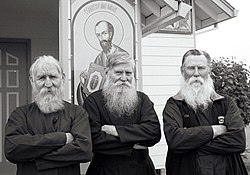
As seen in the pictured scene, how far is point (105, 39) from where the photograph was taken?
428cm

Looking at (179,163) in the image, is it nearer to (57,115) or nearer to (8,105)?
Answer: (57,115)

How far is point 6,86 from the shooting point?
666cm

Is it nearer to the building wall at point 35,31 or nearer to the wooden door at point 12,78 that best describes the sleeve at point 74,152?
the wooden door at point 12,78

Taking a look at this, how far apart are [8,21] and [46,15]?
651 mm

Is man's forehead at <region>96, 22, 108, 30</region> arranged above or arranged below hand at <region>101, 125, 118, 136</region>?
above

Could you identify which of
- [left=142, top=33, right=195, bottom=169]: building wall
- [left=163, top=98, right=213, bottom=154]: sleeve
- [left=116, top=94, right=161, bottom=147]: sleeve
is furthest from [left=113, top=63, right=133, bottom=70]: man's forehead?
[left=142, top=33, right=195, bottom=169]: building wall

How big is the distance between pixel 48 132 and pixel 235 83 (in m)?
6.40

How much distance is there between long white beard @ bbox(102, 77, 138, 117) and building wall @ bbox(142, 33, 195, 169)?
3453 mm

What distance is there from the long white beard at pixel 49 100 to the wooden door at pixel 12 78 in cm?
364

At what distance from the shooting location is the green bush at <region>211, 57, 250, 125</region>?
27.9 feet

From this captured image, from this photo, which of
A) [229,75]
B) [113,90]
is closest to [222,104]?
[113,90]

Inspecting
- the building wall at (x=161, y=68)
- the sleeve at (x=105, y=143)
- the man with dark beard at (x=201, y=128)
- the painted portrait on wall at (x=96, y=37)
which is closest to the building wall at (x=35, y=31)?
the building wall at (x=161, y=68)

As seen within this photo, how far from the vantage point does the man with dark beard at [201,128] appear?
3082 millimetres

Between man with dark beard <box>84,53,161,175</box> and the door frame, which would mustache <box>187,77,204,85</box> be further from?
the door frame
